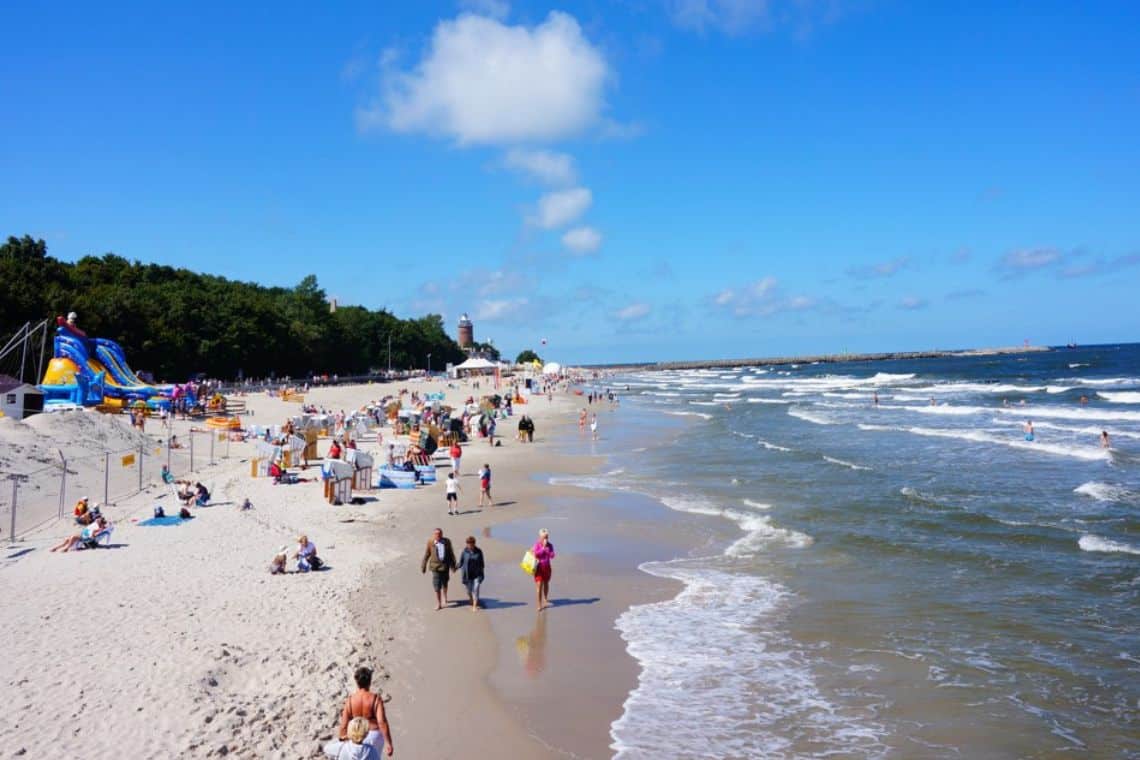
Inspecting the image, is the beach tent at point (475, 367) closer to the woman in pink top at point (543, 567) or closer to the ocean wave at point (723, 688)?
the woman in pink top at point (543, 567)

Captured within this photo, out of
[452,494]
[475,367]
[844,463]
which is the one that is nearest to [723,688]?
[452,494]

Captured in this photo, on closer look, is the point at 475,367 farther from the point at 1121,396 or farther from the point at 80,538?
the point at 80,538

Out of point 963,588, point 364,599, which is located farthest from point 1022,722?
point 364,599

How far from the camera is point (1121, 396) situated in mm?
53406

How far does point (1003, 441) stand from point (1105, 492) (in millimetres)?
11895

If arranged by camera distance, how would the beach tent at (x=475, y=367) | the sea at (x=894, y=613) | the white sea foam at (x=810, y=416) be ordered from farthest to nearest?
the beach tent at (x=475, y=367) < the white sea foam at (x=810, y=416) < the sea at (x=894, y=613)

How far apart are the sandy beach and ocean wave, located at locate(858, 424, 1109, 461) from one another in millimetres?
20160

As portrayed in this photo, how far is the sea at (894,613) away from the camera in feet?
25.4

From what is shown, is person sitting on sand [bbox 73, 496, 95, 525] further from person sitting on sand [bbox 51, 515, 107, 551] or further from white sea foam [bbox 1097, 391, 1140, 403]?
white sea foam [bbox 1097, 391, 1140, 403]

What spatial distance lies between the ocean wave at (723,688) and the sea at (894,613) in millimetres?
27

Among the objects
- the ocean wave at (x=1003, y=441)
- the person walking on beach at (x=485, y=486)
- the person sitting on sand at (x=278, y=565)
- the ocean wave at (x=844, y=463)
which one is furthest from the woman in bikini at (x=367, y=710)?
the ocean wave at (x=1003, y=441)

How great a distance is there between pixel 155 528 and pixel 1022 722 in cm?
1468

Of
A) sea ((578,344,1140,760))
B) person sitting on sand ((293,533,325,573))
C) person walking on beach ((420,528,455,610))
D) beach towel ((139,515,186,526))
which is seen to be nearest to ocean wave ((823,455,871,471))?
sea ((578,344,1140,760))

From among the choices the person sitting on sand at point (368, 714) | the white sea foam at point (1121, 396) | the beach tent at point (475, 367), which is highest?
the beach tent at point (475, 367)
